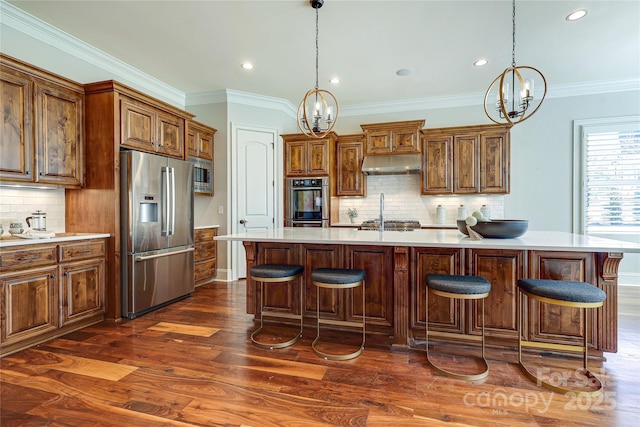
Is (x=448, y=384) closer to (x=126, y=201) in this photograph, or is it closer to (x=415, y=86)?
(x=126, y=201)

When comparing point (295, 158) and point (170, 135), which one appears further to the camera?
point (295, 158)

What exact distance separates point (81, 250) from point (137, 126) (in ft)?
4.67

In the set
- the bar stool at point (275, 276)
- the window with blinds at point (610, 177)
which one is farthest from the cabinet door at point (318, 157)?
the window with blinds at point (610, 177)

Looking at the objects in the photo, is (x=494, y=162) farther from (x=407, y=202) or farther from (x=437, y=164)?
(x=407, y=202)

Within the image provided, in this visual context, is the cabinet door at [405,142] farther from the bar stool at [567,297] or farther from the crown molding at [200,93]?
the bar stool at [567,297]

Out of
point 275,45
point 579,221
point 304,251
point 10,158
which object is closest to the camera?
point 10,158

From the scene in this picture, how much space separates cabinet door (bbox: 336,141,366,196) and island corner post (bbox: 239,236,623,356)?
8.91 ft

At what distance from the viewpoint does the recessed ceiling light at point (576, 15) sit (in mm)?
2929

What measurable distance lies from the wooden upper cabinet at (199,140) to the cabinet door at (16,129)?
167 centimetres

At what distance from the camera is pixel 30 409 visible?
70.2 inches

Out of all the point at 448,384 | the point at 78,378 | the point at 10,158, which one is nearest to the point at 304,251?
the point at 448,384

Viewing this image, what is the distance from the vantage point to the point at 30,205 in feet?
9.95

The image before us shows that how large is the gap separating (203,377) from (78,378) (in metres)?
0.86

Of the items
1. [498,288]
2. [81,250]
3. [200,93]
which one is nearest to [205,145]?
[200,93]
